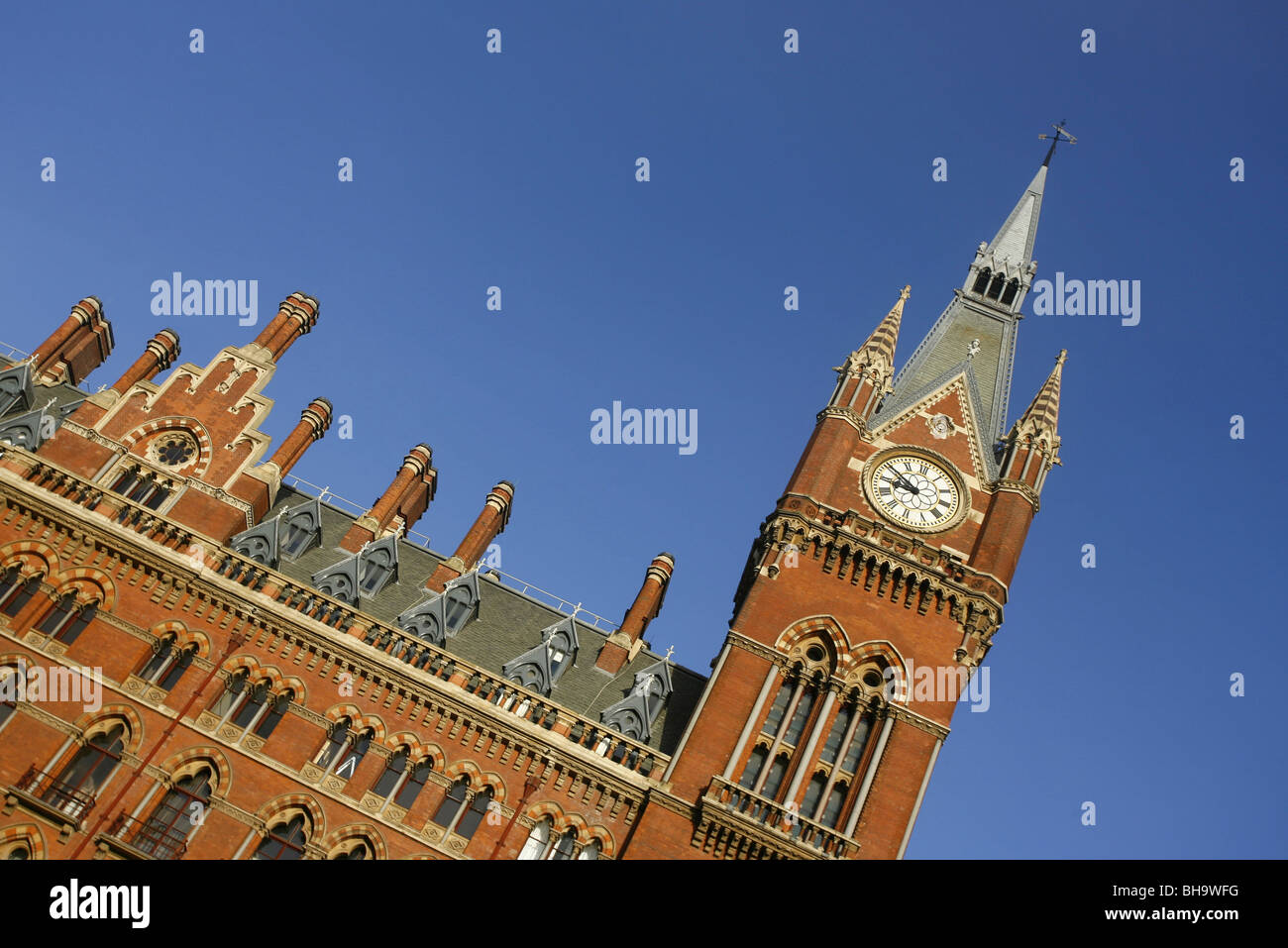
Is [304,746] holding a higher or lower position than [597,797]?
lower

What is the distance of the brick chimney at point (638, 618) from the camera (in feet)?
148

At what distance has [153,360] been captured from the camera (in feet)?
160

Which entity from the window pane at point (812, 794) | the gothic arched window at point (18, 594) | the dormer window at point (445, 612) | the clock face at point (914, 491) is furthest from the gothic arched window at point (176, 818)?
the clock face at point (914, 491)

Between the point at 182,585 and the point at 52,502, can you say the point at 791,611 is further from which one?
the point at 52,502

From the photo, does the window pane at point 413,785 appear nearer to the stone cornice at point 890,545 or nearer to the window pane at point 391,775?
the window pane at point 391,775

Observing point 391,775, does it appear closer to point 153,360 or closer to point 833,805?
point 833,805

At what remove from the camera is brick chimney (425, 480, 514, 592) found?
46.5m

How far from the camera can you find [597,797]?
38500 mm

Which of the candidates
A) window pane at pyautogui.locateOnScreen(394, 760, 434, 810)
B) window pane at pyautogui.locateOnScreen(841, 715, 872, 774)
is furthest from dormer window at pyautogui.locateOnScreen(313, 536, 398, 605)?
window pane at pyautogui.locateOnScreen(841, 715, 872, 774)

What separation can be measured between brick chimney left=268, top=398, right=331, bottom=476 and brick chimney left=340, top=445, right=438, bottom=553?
3347 mm

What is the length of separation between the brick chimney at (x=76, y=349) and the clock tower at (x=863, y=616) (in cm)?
2938

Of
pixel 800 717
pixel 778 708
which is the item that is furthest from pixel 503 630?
pixel 800 717
